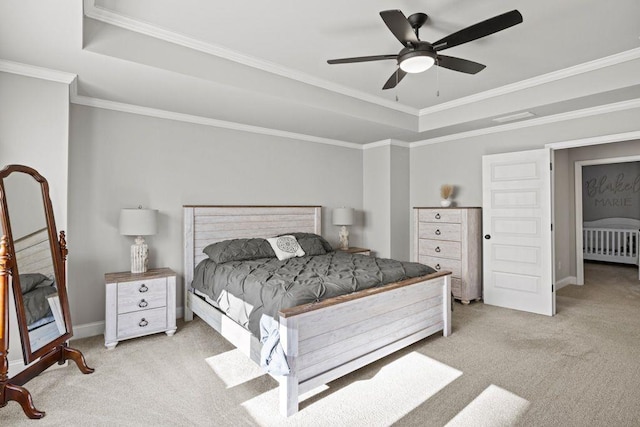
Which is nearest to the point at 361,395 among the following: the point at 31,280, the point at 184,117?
the point at 31,280

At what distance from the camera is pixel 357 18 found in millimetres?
2518

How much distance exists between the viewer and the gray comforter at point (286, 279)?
8.01ft

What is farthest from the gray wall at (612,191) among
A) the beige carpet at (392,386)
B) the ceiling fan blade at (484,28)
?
the ceiling fan blade at (484,28)

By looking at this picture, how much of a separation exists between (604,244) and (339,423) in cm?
798

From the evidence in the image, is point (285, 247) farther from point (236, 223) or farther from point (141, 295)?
point (141, 295)

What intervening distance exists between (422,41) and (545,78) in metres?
2.02

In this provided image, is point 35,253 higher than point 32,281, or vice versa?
point 35,253

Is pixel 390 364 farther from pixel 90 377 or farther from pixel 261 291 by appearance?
pixel 90 377

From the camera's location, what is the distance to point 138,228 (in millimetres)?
3275

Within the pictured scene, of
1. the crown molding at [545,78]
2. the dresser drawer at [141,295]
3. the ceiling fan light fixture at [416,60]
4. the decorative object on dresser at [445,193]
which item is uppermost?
the crown molding at [545,78]

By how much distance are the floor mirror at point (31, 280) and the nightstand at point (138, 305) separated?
38cm

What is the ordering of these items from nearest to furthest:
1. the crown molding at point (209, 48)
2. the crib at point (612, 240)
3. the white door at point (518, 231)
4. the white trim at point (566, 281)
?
the crown molding at point (209, 48) → the white door at point (518, 231) → the white trim at point (566, 281) → the crib at point (612, 240)

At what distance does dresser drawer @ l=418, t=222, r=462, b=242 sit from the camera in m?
4.55

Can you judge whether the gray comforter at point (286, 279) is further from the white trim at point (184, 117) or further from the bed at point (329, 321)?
the white trim at point (184, 117)
